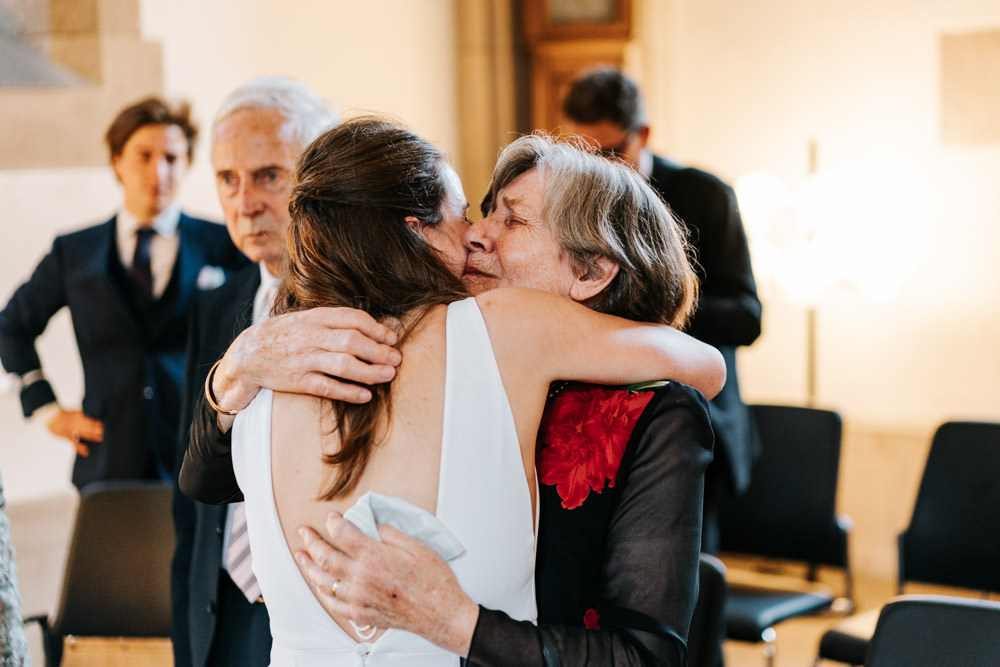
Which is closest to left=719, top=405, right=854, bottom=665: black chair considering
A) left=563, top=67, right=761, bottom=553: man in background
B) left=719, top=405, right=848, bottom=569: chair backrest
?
left=719, top=405, right=848, bottom=569: chair backrest

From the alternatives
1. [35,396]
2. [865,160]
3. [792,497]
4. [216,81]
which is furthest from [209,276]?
[865,160]

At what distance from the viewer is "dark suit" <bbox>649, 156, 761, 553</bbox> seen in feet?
10.8

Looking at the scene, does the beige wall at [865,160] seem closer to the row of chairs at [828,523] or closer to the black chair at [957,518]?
the row of chairs at [828,523]

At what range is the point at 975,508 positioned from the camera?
130 inches

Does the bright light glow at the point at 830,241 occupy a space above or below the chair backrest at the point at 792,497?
above

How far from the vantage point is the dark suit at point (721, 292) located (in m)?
3.30

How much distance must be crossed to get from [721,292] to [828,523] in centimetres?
89

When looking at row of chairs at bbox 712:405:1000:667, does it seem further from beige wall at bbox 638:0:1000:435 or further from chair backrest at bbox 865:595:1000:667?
beige wall at bbox 638:0:1000:435

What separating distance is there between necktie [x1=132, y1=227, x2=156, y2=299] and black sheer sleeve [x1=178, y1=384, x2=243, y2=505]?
229 cm

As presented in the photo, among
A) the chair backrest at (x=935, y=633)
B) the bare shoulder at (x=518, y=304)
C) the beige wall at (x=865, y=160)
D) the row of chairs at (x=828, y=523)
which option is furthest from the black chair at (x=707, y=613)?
the beige wall at (x=865, y=160)

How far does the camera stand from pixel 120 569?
2.98m

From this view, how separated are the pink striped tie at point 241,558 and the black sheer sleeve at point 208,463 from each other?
0.34m

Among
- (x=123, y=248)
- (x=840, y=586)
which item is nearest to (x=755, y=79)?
(x=840, y=586)

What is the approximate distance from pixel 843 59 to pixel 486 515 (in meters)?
4.29
